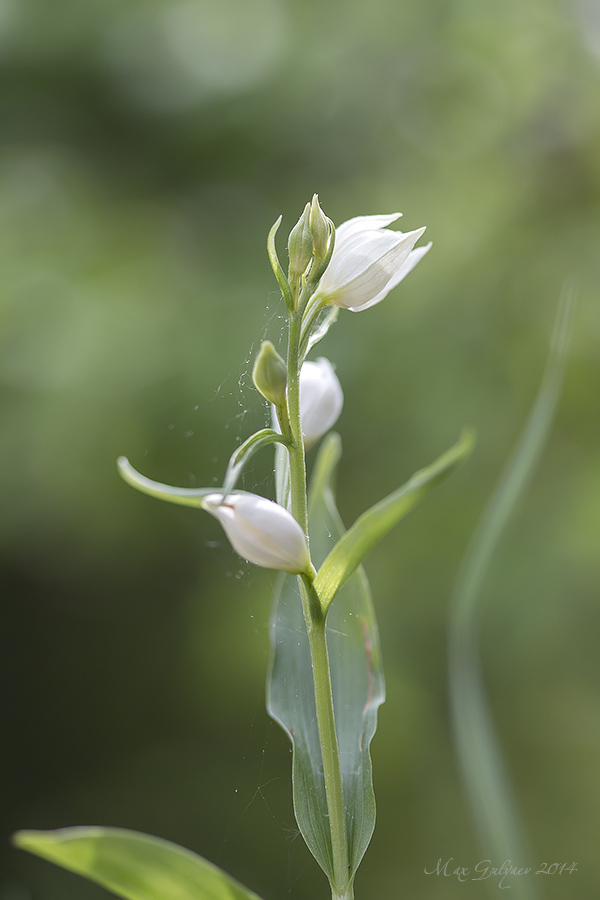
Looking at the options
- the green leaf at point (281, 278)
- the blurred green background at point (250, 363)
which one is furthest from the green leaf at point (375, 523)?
the blurred green background at point (250, 363)

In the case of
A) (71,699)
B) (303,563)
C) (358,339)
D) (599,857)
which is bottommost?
(599,857)

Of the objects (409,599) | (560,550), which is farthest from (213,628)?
(560,550)

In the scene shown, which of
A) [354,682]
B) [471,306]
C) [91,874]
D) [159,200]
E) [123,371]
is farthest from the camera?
[159,200]

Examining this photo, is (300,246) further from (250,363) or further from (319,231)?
(250,363)

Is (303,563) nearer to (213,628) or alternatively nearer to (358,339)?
(358,339)

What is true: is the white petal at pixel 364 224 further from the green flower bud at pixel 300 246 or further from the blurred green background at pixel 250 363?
the blurred green background at pixel 250 363

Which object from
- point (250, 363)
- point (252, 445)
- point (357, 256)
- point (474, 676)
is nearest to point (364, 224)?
point (357, 256)
